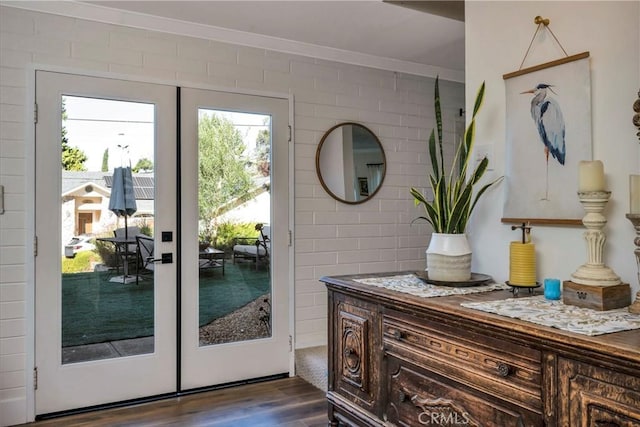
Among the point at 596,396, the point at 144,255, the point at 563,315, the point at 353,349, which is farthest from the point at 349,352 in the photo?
the point at 144,255

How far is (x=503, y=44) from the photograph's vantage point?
227cm

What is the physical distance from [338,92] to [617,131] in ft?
7.33

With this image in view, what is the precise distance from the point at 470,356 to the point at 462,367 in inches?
2.2

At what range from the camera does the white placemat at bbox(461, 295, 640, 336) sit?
135 centimetres

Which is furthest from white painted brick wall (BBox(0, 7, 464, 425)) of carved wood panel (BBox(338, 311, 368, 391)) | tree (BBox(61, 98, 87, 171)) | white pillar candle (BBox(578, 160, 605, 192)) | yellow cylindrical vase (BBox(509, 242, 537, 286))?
white pillar candle (BBox(578, 160, 605, 192))

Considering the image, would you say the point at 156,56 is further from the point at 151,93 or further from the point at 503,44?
the point at 503,44

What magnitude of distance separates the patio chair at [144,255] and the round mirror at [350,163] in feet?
4.26

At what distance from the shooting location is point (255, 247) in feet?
11.3

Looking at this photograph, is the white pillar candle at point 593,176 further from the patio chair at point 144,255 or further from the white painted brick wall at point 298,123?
the patio chair at point 144,255

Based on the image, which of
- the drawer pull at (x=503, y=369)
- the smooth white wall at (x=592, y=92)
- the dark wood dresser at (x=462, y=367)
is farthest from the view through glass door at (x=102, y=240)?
the drawer pull at (x=503, y=369)

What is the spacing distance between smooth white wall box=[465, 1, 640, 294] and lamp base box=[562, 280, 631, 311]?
0.15m

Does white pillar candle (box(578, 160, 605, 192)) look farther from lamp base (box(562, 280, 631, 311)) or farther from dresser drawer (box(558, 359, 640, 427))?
dresser drawer (box(558, 359, 640, 427))

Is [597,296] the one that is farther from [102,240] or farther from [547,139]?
[102,240]

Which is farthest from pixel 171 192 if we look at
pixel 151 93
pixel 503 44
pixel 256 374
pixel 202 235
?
pixel 503 44
